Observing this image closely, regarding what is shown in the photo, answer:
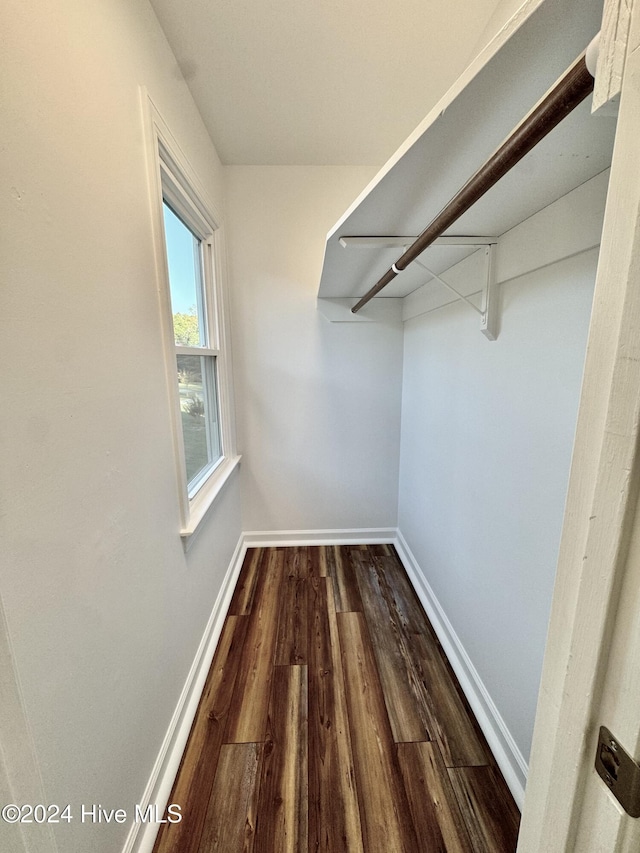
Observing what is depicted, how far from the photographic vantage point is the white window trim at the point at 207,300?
1067mm

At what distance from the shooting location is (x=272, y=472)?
2324 millimetres

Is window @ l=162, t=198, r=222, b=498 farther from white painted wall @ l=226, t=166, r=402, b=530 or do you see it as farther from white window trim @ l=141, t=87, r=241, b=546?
white painted wall @ l=226, t=166, r=402, b=530

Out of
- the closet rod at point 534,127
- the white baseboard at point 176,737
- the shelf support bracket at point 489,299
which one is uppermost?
the closet rod at point 534,127

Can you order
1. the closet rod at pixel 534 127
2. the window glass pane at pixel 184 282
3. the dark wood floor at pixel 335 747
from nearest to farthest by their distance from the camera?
1. the closet rod at pixel 534 127
2. the dark wood floor at pixel 335 747
3. the window glass pane at pixel 184 282

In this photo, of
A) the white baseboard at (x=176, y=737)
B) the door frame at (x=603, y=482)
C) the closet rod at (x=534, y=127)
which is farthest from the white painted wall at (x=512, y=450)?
the white baseboard at (x=176, y=737)

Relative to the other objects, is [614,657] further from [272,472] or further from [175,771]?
[272,472]

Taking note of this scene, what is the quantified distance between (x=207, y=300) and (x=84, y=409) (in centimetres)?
133

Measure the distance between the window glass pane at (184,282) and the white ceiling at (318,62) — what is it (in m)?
0.53

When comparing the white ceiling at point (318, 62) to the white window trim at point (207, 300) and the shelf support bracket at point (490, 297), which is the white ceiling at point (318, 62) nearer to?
the white window trim at point (207, 300)

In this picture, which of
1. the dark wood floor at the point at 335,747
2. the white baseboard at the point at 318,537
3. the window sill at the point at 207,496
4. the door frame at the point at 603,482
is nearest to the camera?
the door frame at the point at 603,482

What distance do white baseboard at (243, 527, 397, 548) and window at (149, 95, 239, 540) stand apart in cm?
68

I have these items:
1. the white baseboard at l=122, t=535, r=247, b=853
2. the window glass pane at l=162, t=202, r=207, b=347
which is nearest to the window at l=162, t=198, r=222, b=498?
the window glass pane at l=162, t=202, r=207, b=347

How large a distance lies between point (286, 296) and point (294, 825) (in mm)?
2308

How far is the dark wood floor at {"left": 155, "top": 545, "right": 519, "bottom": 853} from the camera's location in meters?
0.96
